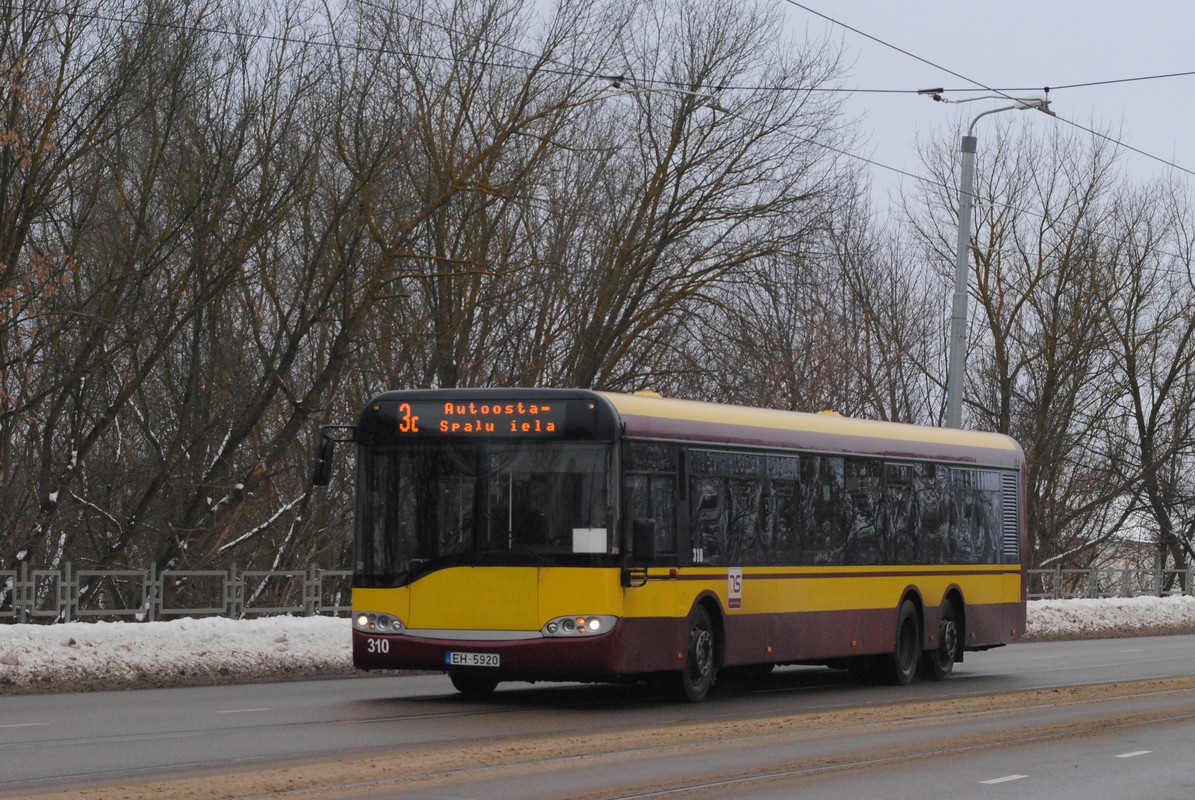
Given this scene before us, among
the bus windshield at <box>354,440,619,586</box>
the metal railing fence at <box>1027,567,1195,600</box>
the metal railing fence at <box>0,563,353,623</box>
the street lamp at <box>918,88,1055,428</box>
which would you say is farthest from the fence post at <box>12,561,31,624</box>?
the metal railing fence at <box>1027,567,1195,600</box>

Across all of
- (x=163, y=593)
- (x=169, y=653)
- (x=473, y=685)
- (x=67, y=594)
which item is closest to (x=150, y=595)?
(x=163, y=593)

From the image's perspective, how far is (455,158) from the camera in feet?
114

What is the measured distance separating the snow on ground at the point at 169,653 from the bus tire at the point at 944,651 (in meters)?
6.66

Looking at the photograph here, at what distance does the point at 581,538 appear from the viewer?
1666 cm

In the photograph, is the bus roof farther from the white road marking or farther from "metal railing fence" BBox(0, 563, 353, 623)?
Answer: "metal railing fence" BBox(0, 563, 353, 623)

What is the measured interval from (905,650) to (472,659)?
6807mm

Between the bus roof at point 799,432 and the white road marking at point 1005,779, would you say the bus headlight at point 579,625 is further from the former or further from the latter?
the white road marking at point 1005,779

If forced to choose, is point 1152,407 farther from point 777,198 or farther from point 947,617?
point 947,617

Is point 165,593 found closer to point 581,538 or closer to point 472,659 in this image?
point 472,659

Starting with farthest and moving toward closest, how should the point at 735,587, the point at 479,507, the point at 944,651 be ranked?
the point at 944,651
the point at 735,587
the point at 479,507

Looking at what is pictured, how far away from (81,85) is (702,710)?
48.4 feet

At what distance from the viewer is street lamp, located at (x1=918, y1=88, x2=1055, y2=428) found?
1194 inches

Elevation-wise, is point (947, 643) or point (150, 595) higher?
point (150, 595)

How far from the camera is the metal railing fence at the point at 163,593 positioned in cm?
2609
